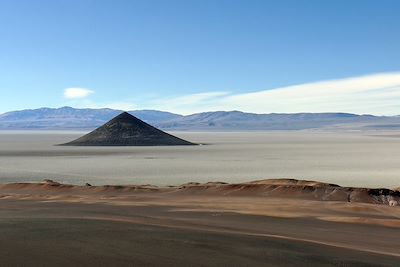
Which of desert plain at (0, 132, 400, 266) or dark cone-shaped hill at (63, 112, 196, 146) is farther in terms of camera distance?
dark cone-shaped hill at (63, 112, 196, 146)

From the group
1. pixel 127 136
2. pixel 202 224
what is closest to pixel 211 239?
pixel 202 224

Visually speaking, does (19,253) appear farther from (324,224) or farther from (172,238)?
(324,224)

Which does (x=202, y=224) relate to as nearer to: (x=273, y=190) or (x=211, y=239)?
(x=211, y=239)

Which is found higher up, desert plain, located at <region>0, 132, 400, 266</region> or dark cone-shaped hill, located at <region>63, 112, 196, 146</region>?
Answer: dark cone-shaped hill, located at <region>63, 112, 196, 146</region>

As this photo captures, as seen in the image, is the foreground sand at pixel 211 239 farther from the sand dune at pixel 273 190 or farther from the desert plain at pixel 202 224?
the sand dune at pixel 273 190

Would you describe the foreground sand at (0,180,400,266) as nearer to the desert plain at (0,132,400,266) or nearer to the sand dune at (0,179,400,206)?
the desert plain at (0,132,400,266)

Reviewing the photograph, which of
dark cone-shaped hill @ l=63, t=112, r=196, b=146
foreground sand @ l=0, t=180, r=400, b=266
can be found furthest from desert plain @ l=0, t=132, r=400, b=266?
dark cone-shaped hill @ l=63, t=112, r=196, b=146

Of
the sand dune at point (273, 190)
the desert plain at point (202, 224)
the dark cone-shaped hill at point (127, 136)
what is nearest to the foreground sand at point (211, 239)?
the desert plain at point (202, 224)

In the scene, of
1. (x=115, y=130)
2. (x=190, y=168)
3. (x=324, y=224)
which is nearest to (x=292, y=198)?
(x=324, y=224)
